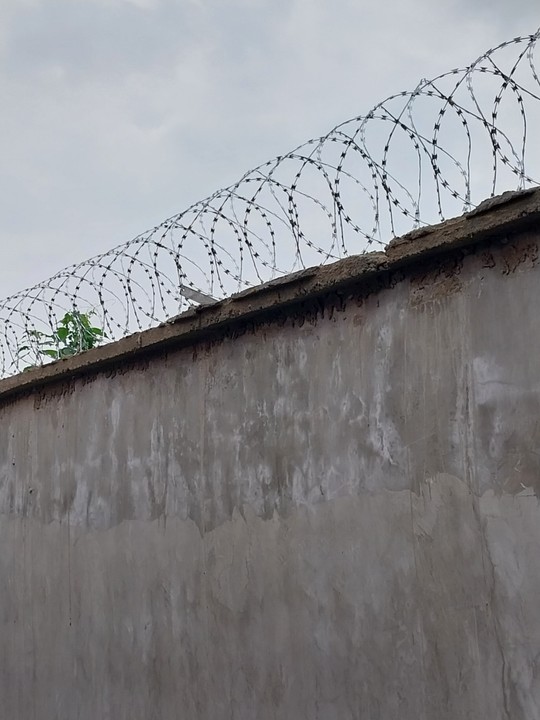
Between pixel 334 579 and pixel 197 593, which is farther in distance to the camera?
pixel 197 593

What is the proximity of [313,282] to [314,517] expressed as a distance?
120cm

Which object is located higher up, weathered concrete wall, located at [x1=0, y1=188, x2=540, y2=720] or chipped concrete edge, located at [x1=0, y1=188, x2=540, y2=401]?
chipped concrete edge, located at [x1=0, y1=188, x2=540, y2=401]

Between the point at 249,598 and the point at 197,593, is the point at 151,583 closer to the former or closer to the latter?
the point at 197,593

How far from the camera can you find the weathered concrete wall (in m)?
3.80

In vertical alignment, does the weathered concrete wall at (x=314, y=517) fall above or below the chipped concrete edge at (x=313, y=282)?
below

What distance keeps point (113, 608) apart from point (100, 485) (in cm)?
83

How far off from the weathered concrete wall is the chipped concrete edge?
0.17 feet

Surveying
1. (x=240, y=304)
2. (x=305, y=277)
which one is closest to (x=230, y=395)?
(x=240, y=304)

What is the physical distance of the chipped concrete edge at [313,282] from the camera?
12.6 feet

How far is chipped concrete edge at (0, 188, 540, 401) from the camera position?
384 cm

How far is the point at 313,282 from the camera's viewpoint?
15.4ft

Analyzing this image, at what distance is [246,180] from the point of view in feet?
16.2

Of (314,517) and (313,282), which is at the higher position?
(313,282)

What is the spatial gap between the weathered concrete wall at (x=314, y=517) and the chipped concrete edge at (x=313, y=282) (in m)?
0.05
